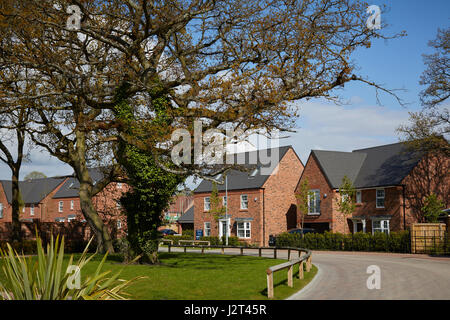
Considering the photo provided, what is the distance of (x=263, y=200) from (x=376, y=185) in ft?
40.6

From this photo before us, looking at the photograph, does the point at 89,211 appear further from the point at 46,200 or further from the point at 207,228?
the point at 46,200

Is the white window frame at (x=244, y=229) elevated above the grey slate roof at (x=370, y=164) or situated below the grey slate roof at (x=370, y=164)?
below

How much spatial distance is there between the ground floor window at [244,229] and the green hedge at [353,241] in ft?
29.9

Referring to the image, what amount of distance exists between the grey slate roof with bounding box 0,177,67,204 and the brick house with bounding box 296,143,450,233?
48.1m

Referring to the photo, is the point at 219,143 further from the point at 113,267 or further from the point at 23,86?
the point at 23,86

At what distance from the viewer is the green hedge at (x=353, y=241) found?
3481cm

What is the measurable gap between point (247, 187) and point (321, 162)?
8998 millimetres

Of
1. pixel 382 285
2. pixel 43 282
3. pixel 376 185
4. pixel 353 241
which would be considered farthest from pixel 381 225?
pixel 43 282

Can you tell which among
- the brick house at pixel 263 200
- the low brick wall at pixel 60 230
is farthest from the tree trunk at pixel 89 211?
the brick house at pixel 263 200

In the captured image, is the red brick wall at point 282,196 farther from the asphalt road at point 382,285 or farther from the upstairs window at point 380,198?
the asphalt road at point 382,285

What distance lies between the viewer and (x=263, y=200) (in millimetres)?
51500

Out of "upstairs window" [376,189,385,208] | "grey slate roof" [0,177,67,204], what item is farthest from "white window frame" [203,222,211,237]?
"grey slate roof" [0,177,67,204]

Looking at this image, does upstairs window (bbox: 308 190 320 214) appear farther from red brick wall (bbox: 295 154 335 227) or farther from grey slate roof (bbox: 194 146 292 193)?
grey slate roof (bbox: 194 146 292 193)
